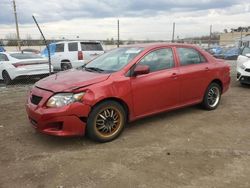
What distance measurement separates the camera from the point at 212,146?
477 centimetres

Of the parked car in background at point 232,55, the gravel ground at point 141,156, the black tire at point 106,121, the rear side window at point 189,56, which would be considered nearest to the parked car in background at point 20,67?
the gravel ground at point 141,156

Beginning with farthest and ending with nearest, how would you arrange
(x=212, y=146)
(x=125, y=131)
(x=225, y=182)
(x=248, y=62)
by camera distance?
(x=248, y=62)
(x=125, y=131)
(x=212, y=146)
(x=225, y=182)

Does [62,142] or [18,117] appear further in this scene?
[18,117]

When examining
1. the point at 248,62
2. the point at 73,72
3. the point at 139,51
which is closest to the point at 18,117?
the point at 73,72

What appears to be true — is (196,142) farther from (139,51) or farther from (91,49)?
(91,49)

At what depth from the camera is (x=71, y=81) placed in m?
4.98

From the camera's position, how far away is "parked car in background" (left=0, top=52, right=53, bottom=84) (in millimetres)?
10977

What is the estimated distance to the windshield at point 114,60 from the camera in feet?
18.1

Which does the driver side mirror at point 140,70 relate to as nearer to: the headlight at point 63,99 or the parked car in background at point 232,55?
the headlight at point 63,99

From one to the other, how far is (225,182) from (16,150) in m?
3.08

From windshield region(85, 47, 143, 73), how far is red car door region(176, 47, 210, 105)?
104 cm

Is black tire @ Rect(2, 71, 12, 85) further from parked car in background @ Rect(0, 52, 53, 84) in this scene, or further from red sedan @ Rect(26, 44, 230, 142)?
red sedan @ Rect(26, 44, 230, 142)

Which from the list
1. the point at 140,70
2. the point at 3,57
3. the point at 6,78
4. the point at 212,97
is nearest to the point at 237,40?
the point at 3,57

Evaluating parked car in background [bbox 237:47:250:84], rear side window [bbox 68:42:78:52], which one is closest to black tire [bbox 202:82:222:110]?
parked car in background [bbox 237:47:250:84]
